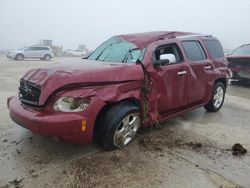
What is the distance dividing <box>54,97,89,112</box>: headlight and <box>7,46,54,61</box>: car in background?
2651cm

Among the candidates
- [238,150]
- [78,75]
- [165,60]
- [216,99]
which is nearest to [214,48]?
[216,99]

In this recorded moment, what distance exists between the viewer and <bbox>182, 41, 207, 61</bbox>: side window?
5.33m

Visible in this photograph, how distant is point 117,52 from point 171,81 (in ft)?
3.56

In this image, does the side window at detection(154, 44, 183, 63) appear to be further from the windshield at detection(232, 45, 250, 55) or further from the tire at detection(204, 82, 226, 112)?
the windshield at detection(232, 45, 250, 55)

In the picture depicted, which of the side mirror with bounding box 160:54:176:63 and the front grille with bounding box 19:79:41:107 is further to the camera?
the side mirror with bounding box 160:54:176:63

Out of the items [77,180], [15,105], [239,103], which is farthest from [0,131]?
[239,103]

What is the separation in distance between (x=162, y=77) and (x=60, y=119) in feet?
6.04

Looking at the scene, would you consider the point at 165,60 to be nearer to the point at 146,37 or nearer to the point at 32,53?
the point at 146,37

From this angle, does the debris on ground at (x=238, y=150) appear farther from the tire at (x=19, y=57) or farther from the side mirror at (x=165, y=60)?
the tire at (x=19, y=57)

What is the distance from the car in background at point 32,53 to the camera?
28078 mm

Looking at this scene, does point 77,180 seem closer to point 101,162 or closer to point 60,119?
point 101,162

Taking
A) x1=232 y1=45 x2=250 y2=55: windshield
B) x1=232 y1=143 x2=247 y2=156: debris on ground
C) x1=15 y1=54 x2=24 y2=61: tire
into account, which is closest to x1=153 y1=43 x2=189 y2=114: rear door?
x1=232 y1=143 x2=247 y2=156: debris on ground

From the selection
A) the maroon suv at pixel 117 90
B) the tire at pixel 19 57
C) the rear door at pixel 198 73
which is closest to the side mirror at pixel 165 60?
the maroon suv at pixel 117 90

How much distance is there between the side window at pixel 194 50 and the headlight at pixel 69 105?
254cm
